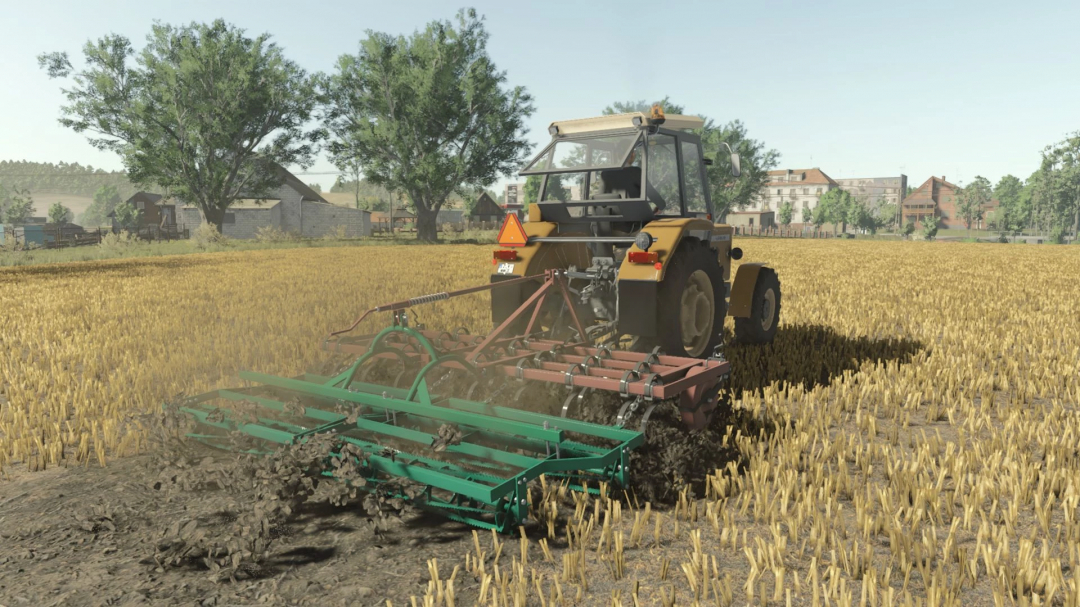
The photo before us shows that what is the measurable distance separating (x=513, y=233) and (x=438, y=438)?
2.73 metres

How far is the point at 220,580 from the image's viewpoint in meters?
2.76

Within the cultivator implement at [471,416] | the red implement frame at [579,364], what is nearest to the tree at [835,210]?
the red implement frame at [579,364]

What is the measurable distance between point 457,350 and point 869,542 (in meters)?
2.78

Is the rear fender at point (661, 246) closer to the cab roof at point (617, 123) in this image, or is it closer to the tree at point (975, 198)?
the cab roof at point (617, 123)

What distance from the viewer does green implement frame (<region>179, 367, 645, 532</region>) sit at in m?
3.17

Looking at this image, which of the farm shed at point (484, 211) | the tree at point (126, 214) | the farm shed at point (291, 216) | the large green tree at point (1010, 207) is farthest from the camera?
the large green tree at point (1010, 207)

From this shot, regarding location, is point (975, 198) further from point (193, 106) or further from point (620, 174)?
point (620, 174)

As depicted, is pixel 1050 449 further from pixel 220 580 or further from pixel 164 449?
pixel 164 449

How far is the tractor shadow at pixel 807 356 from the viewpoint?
19.7 ft

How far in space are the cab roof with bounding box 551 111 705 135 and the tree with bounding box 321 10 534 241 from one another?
34.0 m

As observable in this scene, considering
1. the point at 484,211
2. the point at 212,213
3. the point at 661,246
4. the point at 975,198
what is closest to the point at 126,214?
the point at 484,211

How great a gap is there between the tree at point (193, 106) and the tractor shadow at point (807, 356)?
35.3 m

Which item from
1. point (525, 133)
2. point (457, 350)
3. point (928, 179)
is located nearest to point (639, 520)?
point (457, 350)

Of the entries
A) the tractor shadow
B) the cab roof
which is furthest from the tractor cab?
the tractor shadow
